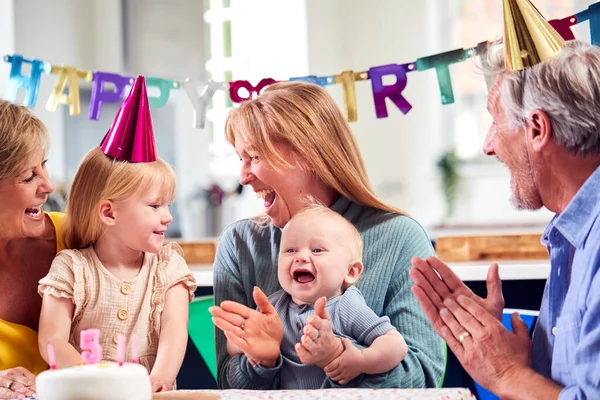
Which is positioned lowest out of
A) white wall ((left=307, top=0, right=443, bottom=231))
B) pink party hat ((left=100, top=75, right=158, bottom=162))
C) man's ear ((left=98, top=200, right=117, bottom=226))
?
man's ear ((left=98, top=200, right=117, bottom=226))

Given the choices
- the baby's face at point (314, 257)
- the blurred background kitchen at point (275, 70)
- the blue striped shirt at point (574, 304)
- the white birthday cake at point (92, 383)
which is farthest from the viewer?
the blurred background kitchen at point (275, 70)

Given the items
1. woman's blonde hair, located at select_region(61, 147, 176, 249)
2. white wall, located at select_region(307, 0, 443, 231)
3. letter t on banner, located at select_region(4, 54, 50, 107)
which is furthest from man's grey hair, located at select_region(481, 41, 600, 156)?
white wall, located at select_region(307, 0, 443, 231)

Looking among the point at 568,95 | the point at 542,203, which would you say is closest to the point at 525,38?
the point at 568,95

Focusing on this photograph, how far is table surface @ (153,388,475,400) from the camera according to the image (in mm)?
1314

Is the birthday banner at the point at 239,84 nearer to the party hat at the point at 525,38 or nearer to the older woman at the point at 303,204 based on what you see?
the older woman at the point at 303,204

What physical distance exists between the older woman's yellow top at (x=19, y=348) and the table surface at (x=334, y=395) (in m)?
0.52

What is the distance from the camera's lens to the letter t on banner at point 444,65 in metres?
1.94

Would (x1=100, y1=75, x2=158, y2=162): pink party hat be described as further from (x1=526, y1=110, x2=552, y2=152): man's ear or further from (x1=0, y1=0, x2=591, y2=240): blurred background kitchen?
(x1=0, y1=0, x2=591, y2=240): blurred background kitchen

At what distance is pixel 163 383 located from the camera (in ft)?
5.33

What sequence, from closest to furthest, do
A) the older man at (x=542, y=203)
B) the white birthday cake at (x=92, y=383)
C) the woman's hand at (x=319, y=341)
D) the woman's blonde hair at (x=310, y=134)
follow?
the white birthday cake at (x=92, y=383) → the older man at (x=542, y=203) → the woman's hand at (x=319, y=341) → the woman's blonde hair at (x=310, y=134)

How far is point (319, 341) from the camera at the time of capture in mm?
1532

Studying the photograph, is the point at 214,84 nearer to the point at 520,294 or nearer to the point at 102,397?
the point at 520,294

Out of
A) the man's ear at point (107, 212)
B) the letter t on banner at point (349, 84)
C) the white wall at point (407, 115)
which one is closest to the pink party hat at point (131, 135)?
the man's ear at point (107, 212)

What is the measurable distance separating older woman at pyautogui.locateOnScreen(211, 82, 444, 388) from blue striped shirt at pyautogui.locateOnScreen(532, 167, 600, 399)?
0.30 meters
